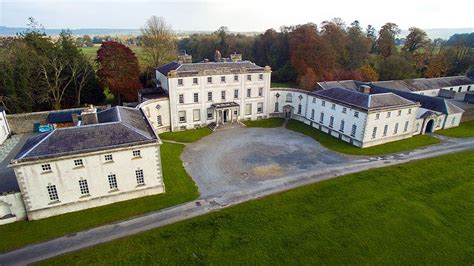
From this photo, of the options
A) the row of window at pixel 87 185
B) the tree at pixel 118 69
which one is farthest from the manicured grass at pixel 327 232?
the tree at pixel 118 69

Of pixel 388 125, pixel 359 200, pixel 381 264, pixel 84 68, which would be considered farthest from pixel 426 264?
pixel 84 68

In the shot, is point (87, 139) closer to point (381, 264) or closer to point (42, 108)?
point (381, 264)

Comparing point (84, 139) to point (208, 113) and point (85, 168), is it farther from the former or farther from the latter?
point (208, 113)

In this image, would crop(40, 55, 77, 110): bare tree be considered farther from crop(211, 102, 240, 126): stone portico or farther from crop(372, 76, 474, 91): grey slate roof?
crop(372, 76, 474, 91): grey slate roof

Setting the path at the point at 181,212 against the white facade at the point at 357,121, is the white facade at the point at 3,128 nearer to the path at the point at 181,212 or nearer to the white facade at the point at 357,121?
the path at the point at 181,212

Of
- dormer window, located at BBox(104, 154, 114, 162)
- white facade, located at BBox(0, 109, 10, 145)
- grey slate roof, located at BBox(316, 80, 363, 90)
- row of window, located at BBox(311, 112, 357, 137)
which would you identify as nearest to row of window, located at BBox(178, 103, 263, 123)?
row of window, located at BBox(311, 112, 357, 137)

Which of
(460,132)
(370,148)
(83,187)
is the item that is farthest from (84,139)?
(460,132)
